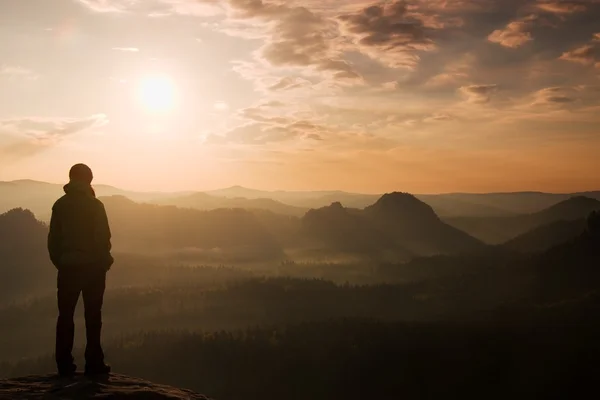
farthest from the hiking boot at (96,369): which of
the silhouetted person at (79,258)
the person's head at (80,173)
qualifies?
the person's head at (80,173)

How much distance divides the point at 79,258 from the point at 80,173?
2.31 meters

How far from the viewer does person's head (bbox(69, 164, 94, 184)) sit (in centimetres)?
1309

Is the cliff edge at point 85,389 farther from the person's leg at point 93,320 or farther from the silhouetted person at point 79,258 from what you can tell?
the silhouetted person at point 79,258

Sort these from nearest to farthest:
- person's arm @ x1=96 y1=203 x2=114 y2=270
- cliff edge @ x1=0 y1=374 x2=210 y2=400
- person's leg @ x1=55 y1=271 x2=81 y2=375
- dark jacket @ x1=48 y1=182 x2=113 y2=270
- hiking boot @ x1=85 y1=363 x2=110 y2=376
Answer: cliff edge @ x1=0 y1=374 x2=210 y2=400 < person's leg @ x1=55 y1=271 x2=81 y2=375 < dark jacket @ x1=48 y1=182 x2=113 y2=270 < hiking boot @ x1=85 y1=363 x2=110 y2=376 < person's arm @ x1=96 y1=203 x2=114 y2=270

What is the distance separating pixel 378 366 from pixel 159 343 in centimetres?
6143

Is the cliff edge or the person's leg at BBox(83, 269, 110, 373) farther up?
the person's leg at BBox(83, 269, 110, 373)

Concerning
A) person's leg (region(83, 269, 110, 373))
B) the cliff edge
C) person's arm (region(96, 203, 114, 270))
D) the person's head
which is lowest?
the cliff edge

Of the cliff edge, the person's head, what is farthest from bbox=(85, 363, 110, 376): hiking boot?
the person's head

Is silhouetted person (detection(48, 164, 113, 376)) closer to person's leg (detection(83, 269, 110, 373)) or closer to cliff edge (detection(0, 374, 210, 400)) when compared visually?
person's leg (detection(83, 269, 110, 373))

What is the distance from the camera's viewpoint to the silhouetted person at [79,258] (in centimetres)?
1260

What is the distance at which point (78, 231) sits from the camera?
1280cm

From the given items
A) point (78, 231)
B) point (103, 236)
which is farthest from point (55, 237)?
point (103, 236)

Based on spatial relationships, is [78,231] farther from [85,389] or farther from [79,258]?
[85,389]

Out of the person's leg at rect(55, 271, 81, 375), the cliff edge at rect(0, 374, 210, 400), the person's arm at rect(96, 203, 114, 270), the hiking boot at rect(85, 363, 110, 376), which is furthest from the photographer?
the person's arm at rect(96, 203, 114, 270)
